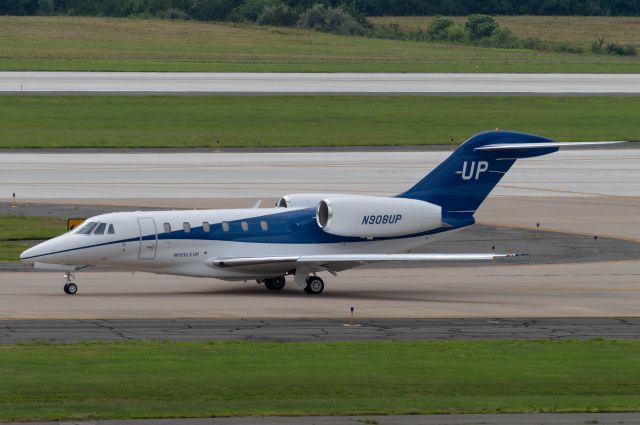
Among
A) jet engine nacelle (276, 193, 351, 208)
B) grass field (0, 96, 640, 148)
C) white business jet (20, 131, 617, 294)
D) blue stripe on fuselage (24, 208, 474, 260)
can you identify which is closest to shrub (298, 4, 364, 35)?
grass field (0, 96, 640, 148)

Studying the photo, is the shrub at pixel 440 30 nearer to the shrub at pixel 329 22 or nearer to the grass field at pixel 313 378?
the shrub at pixel 329 22

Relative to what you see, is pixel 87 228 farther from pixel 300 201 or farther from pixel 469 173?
pixel 469 173

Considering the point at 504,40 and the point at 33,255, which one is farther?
the point at 504,40

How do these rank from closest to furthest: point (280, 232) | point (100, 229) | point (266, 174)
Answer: point (100, 229), point (280, 232), point (266, 174)

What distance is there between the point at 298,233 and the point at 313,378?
15.0m

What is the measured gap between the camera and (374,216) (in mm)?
41375

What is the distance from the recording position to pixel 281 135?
86.4 meters

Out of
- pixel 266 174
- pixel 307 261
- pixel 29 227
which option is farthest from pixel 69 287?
pixel 266 174

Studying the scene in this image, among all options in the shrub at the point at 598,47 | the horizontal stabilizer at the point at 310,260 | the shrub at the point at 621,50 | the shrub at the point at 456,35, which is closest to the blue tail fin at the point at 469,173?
the horizontal stabilizer at the point at 310,260

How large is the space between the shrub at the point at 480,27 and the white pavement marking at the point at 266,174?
9201 centimetres

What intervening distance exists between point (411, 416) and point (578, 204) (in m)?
39.6

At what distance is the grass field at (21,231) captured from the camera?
156 feet

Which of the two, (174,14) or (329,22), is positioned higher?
(329,22)

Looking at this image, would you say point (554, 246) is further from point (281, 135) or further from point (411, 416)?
point (281, 135)
